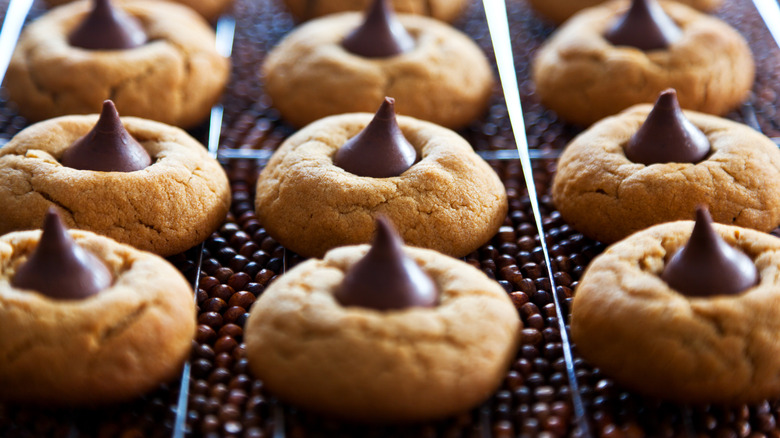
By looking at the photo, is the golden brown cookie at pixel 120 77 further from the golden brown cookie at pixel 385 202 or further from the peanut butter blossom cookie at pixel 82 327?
the peanut butter blossom cookie at pixel 82 327

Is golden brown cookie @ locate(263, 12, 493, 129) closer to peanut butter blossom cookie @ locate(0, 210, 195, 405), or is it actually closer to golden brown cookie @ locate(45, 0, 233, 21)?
golden brown cookie @ locate(45, 0, 233, 21)

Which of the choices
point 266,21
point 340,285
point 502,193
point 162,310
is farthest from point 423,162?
point 266,21

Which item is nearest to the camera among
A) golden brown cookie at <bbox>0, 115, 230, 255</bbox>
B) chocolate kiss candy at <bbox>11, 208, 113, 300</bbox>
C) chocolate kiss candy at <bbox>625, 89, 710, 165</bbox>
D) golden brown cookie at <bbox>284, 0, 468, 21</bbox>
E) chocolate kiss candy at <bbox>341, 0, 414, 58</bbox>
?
chocolate kiss candy at <bbox>11, 208, 113, 300</bbox>

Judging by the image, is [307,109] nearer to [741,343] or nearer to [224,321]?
[224,321]

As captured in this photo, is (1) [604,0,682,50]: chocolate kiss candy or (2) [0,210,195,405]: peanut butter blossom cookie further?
(1) [604,0,682,50]: chocolate kiss candy

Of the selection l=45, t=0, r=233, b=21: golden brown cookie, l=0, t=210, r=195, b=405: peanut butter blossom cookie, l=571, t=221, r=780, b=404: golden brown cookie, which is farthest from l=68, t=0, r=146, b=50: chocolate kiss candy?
l=571, t=221, r=780, b=404: golden brown cookie

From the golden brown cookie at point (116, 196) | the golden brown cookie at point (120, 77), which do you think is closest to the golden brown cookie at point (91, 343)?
the golden brown cookie at point (116, 196)

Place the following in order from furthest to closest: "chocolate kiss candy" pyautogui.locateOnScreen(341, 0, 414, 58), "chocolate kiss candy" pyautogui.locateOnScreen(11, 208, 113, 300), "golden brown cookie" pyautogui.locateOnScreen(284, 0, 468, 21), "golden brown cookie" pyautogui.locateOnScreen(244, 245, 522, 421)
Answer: "golden brown cookie" pyautogui.locateOnScreen(284, 0, 468, 21) < "chocolate kiss candy" pyautogui.locateOnScreen(341, 0, 414, 58) < "chocolate kiss candy" pyautogui.locateOnScreen(11, 208, 113, 300) < "golden brown cookie" pyautogui.locateOnScreen(244, 245, 522, 421)
